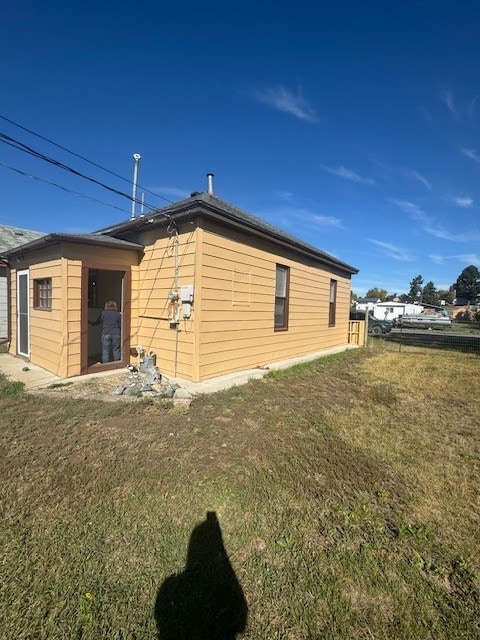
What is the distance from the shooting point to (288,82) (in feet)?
28.1

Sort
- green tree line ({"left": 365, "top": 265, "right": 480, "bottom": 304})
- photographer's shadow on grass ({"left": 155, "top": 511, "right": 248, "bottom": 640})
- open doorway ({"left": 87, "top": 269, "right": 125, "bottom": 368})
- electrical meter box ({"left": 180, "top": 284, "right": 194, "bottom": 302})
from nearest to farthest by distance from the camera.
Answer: photographer's shadow on grass ({"left": 155, "top": 511, "right": 248, "bottom": 640}) → electrical meter box ({"left": 180, "top": 284, "right": 194, "bottom": 302}) → open doorway ({"left": 87, "top": 269, "right": 125, "bottom": 368}) → green tree line ({"left": 365, "top": 265, "right": 480, "bottom": 304})

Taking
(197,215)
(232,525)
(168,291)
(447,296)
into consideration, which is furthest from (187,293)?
(447,296)

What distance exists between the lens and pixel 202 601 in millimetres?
1779

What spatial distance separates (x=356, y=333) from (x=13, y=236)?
1614 cm

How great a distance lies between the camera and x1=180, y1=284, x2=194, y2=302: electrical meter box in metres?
6.00

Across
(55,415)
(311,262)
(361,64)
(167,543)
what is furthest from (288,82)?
(167,543)

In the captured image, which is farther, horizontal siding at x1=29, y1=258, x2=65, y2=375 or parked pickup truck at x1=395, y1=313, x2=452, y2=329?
parked pickup truck at x1=395, y1=313, x2=452, y2=329

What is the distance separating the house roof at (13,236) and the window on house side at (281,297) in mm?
10741

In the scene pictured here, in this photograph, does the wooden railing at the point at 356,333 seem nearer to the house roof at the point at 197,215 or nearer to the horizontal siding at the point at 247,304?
the horizontal siding at the point at 247,304

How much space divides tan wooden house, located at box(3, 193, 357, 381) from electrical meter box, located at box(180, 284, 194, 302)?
0.08 ft

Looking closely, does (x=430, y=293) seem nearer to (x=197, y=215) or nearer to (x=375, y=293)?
(x=375, y=293)

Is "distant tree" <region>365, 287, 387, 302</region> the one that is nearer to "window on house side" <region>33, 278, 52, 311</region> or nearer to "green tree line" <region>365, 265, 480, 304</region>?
"green tree line" <region>365, 265, 480, 304</region>

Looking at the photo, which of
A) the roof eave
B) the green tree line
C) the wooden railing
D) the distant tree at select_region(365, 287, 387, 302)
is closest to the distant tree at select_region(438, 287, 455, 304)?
the green tree line

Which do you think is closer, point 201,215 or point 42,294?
point 201,215
